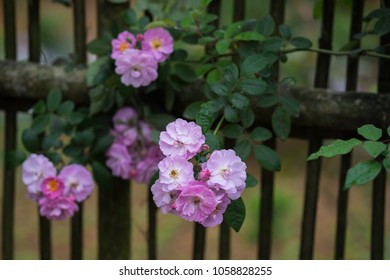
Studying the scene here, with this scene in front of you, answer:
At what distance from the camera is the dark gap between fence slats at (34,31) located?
2.09 meters

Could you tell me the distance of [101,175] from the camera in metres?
1.97

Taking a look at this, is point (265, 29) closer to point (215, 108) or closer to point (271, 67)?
point (271, 67)

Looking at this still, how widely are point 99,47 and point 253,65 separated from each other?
55 centimetres

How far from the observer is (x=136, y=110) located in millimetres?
1970

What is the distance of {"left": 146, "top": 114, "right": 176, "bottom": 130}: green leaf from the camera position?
1925mm

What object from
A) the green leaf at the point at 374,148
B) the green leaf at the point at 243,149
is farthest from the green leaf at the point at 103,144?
the green leaf at the point at 374,148

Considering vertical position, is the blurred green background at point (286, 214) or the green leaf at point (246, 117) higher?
the green leaf at point (246, 117)

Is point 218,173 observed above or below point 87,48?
below

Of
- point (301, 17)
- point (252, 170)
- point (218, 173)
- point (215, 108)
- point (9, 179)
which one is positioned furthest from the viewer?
point (301, 17)

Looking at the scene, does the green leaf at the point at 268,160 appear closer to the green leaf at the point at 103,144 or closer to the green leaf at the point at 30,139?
the green leaf at the point at 103,144

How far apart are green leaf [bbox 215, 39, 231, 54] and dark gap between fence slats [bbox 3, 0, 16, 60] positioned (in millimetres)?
730

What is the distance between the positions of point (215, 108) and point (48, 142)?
65 cm

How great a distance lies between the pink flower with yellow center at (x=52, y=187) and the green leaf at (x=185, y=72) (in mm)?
417
